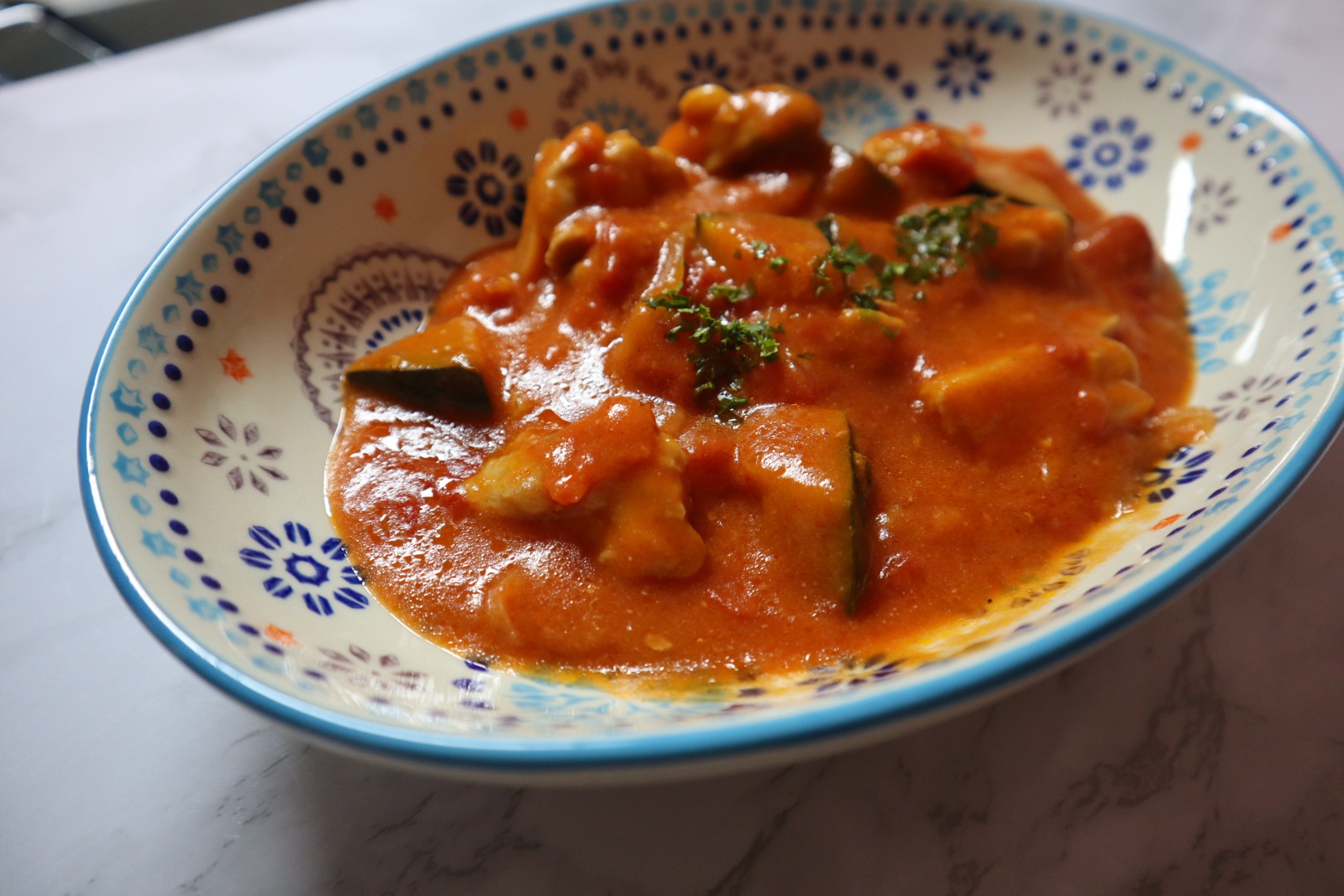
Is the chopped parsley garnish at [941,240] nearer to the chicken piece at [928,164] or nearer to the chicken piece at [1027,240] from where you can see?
the chicken piece at [1027,240]

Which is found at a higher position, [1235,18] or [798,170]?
[1235,18]

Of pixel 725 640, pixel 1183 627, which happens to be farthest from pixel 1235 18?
pixel 725 640

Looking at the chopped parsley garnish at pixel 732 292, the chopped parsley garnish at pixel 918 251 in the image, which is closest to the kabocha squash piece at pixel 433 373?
the chopped parsley garnish at pixel 732 292

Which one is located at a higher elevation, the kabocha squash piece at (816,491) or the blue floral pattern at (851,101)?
the blue floral pattern at (851,101)

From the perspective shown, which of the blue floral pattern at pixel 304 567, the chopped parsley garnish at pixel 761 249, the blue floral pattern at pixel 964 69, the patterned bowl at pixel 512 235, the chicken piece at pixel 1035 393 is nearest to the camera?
the patterned bowl at pixel 512 235

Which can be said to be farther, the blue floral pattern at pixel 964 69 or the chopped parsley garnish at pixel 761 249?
the blue floral pattern at pixel 964 69

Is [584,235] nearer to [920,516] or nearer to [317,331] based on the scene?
[317,331]

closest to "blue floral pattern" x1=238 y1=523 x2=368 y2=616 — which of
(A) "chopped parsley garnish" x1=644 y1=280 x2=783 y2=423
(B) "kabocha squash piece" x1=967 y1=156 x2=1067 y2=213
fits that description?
(A) "chopped parsley garnish" x1=644 y1=280 x2=783 y2=423

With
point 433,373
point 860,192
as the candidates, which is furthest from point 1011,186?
point 433,373
